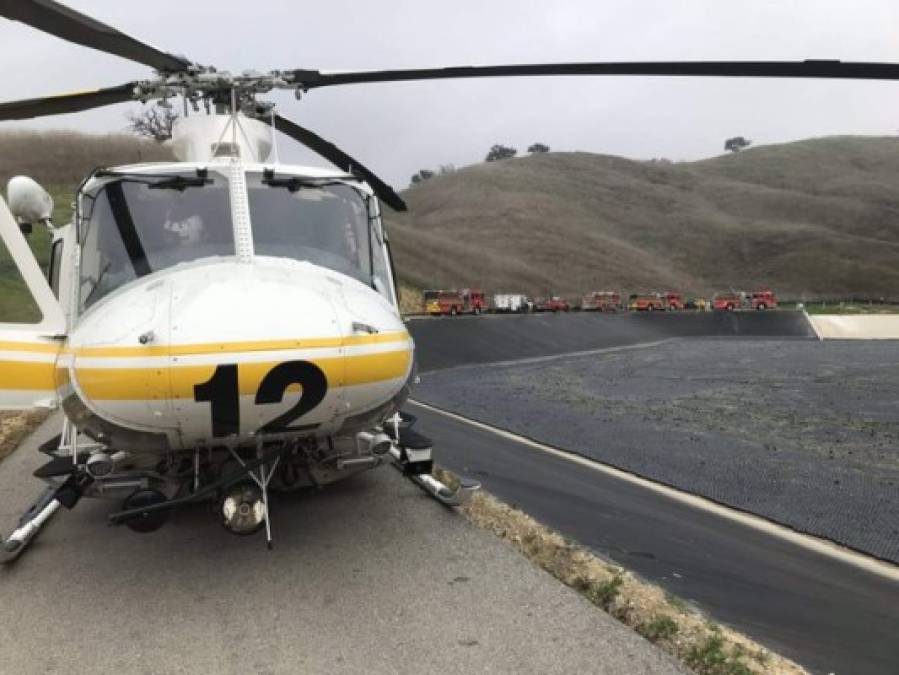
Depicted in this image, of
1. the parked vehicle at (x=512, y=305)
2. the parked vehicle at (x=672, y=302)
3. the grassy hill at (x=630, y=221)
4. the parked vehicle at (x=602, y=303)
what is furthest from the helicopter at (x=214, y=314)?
the parked vehicle at (x=672, y=302)

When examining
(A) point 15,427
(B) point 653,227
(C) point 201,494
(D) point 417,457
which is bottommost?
(A) point 15,427

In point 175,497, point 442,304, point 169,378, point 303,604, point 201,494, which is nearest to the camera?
point 169,378

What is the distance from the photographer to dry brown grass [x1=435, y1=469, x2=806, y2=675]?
420cm

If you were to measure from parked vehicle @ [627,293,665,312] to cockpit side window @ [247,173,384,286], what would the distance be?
54178 millimetres

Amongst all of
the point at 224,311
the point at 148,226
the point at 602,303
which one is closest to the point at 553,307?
the point at 602,303

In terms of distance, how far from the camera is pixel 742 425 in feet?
41.0

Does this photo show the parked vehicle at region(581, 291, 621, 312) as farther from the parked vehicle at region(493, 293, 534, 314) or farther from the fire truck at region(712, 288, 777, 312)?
the fire truck at region(712, 288, 777, 312)

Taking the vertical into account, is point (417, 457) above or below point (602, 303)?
above

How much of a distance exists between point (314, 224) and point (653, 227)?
113 meters

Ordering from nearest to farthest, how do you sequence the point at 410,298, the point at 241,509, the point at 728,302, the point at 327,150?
1. the point at 241,509
2. the point at 327,150
3. the point at 410,298
4. the point at 728,302

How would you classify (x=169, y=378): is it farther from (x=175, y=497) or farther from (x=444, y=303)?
(x=444, y=303)

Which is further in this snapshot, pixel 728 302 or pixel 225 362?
pixel 728 302

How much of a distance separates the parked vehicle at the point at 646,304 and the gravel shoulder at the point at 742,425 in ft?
113

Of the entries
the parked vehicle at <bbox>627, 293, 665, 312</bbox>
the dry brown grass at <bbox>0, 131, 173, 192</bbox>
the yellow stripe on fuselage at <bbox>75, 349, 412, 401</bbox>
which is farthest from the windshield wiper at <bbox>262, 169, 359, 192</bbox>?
the parked vehicle at <bbox>627, 293, 665, 312</bbox>
